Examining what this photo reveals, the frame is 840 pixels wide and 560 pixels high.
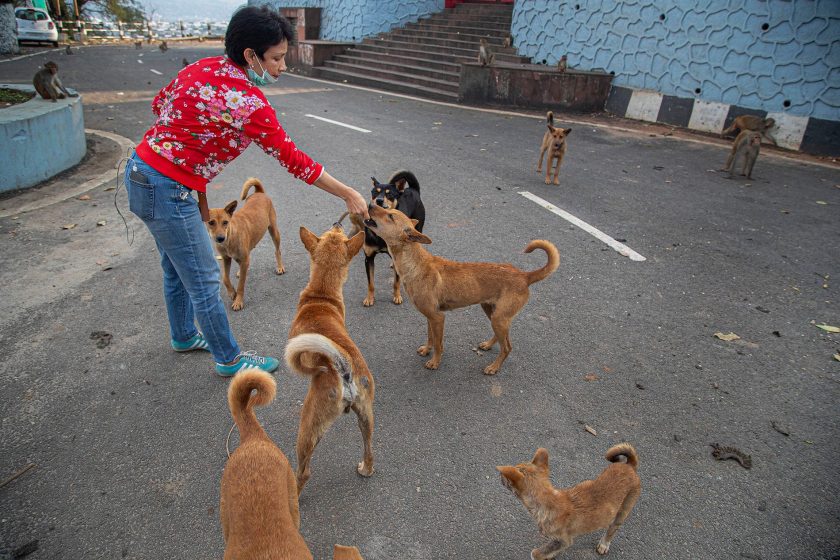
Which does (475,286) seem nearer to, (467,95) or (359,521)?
(359,521)

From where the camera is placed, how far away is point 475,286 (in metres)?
3.81

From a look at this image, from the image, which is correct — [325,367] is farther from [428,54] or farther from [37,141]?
[428,54]

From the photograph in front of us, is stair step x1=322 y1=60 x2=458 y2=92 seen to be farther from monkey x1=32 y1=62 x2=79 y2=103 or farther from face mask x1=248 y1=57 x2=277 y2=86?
face mask x1=248 y1=57 x2=277 y2=86

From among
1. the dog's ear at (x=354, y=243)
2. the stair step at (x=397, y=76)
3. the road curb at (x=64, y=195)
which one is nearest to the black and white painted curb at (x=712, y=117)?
the stair step at (x=397, y=76)

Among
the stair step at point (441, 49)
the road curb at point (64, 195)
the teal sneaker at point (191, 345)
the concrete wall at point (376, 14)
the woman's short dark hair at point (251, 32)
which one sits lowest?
the teal sneaker at point (191, 345)

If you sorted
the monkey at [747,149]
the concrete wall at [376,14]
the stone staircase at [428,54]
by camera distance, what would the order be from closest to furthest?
the monkey at [747,149], the stone staircase at [428,54], the concrete wall at [376,14]

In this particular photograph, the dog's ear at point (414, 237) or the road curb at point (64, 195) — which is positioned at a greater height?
the dog's ear at point (414, 237)

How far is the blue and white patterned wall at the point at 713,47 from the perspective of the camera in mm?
10500

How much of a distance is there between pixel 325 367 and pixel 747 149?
9.10 m

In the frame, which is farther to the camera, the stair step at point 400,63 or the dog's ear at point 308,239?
the stair step at point 400,63

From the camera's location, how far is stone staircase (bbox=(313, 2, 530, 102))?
53.9ft

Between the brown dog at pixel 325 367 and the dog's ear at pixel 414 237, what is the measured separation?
1.85ft

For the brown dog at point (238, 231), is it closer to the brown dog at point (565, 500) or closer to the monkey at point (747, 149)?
the brown dog at point (565, 500)

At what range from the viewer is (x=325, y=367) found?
8.56 ft
